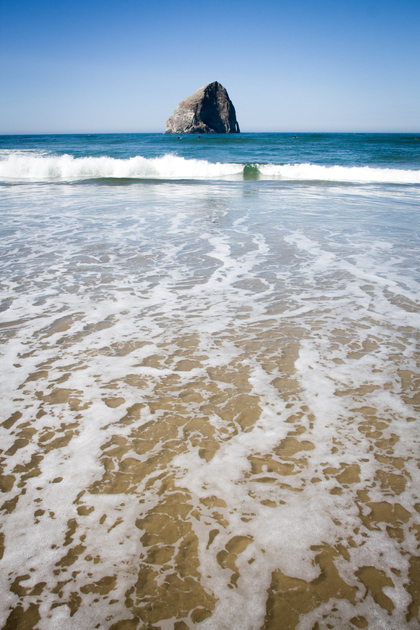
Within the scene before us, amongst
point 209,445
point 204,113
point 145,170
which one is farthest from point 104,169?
point 204,113

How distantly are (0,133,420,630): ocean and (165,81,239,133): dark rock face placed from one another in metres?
94.4

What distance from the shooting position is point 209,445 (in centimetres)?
230

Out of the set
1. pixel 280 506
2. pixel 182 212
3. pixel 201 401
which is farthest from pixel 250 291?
pixel 182 212

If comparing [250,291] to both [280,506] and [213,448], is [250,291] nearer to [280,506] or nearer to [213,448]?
[213,448]

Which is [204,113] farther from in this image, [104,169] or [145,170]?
[104,169]

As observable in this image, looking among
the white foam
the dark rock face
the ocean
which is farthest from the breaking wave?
the dark rock face

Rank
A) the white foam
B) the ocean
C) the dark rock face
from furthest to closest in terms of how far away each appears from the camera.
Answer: the dark rock face, the white foam, the ocean

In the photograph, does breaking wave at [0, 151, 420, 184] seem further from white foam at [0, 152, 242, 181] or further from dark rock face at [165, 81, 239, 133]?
dark rock face at [165, 81, 239, 133]

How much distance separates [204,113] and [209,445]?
329 ft

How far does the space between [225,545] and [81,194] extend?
14.2 m

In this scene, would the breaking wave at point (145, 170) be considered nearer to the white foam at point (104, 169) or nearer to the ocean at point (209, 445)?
the white foam at point (104, 169)

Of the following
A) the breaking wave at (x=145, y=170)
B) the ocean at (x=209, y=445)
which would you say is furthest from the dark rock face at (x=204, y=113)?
the ocean at (x=209, y=445)

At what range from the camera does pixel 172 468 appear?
7.01 ft

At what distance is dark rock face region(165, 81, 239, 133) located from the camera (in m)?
88.2
